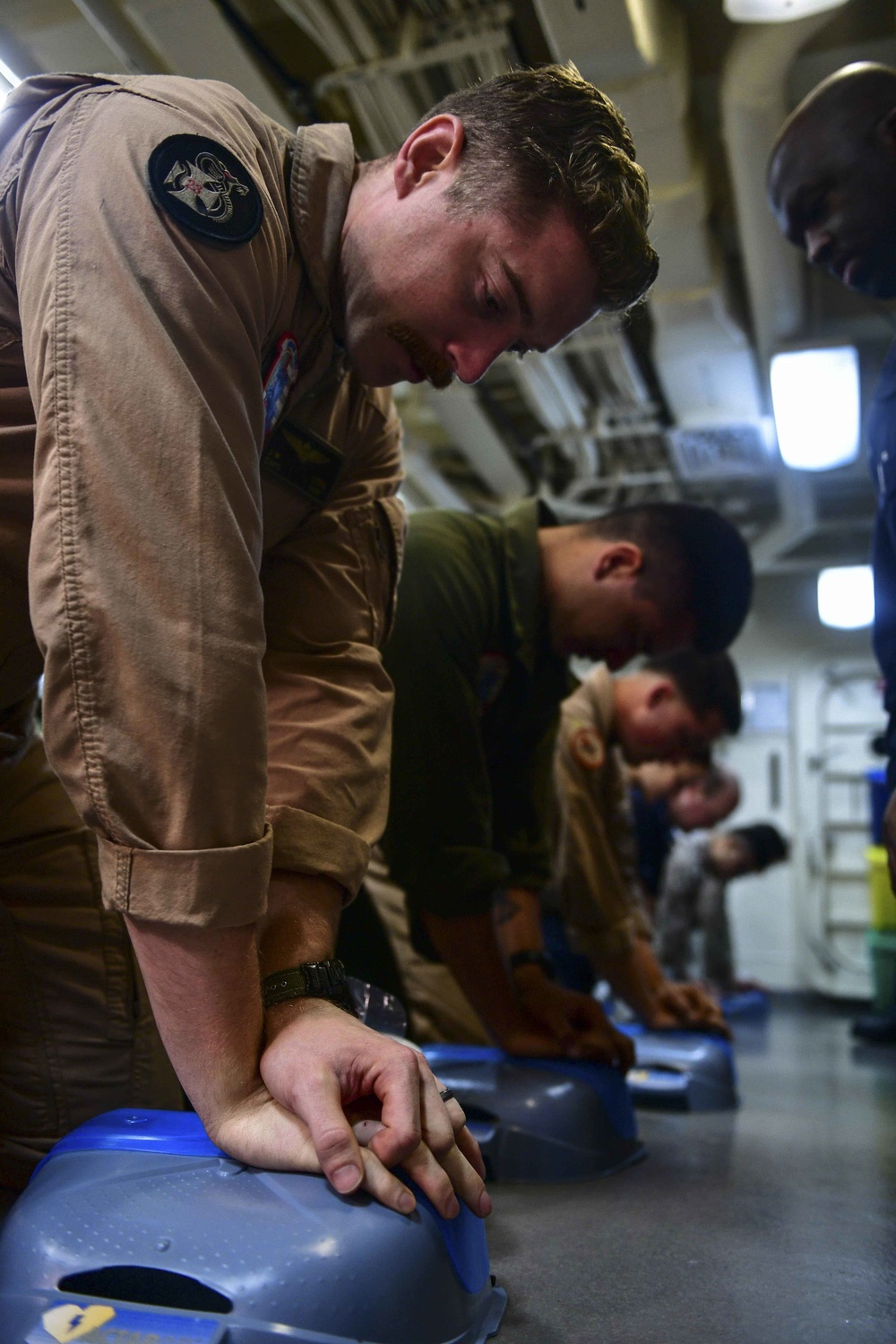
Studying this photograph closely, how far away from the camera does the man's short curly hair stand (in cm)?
98

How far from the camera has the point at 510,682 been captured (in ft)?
6.17

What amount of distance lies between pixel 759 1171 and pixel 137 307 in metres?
1.48

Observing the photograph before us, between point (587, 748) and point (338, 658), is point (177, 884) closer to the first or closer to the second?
point (338, 658)

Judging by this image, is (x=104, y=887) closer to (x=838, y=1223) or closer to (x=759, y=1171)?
(x=838, y=1223)

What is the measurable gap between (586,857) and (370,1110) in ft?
5.57

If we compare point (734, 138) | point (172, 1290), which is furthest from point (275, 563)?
point (734, 138)

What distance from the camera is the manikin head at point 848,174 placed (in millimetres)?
1693

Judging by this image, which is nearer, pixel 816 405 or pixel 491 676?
pixel 491 676

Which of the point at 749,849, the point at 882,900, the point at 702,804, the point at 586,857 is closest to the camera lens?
the point at 586,857

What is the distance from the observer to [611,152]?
1.02 metres

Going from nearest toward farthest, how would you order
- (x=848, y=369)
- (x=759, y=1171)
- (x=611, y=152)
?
(x=611, y=152)
(x=759, y=1171)
(x=848, y=369)

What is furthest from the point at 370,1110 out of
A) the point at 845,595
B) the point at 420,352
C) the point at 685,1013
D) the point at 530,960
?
the point at 845,595

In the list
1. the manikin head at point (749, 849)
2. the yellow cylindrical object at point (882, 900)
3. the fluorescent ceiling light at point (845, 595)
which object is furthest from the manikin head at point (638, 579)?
the fluorescent ceiling light at point (845, 595)

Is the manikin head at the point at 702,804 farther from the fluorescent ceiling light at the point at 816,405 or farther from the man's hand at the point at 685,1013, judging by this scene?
the man's hand at the point at 685,1013
